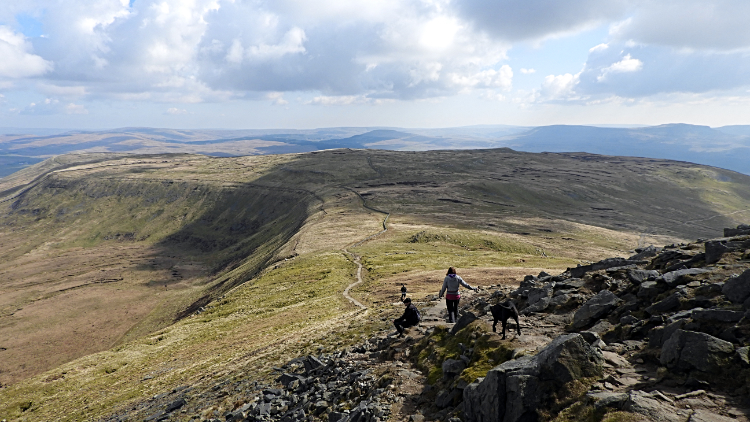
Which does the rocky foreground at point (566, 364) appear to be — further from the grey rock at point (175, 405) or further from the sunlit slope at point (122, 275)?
the sunlit slope at point (122, 275)

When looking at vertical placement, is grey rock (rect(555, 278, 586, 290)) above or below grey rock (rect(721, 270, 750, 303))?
below

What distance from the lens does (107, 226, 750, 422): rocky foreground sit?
11.7 meters

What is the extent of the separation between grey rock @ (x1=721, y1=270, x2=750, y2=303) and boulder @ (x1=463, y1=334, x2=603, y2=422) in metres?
6.14

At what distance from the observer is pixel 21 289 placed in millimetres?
126188

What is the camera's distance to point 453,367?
16.8m

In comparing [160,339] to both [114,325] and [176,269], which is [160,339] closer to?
[114,325]

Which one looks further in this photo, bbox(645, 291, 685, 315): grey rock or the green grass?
the green grass

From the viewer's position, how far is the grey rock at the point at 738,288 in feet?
47.4

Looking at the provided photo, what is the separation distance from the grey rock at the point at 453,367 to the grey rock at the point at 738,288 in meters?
10.6

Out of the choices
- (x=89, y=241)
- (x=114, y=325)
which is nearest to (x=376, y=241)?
(x=114, y=325)

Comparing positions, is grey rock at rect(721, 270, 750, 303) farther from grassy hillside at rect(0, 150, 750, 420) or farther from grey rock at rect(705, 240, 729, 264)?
grassy hillside at rect(0, 150, 750, 420)

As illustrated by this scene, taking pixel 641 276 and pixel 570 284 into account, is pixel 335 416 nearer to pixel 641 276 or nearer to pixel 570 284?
pixel 570 284

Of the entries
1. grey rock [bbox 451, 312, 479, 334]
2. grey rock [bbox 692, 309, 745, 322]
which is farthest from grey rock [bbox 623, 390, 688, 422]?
grey rock [bbox 451, 312, 479, 334]

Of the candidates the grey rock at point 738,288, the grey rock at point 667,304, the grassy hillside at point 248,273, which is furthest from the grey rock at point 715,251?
the grassy hillside at point 248,273
